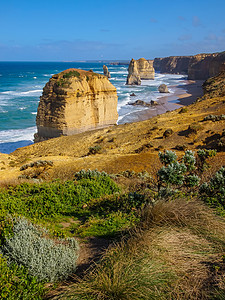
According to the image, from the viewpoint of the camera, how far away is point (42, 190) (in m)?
7.97

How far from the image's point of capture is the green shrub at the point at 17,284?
346 cm

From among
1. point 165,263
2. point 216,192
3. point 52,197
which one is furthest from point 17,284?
point 216,192

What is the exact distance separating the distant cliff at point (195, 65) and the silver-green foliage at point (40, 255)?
74039 mm

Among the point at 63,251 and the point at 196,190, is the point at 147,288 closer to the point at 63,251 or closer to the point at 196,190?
the point at 63,251

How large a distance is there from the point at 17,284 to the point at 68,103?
27.5 meters

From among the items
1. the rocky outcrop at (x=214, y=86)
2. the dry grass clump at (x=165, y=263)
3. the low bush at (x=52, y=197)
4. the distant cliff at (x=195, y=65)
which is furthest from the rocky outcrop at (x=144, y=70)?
the dry grass clump at (x=165, y=263)

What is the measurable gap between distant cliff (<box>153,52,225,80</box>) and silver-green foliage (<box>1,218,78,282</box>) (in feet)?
243

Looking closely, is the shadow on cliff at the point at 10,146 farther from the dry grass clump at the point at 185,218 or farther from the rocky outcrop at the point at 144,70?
the rocky outcrop at the point at 144,70

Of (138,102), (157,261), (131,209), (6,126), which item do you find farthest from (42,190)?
(138,102)

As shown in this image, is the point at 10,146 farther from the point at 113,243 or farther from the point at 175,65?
the point at 175,65

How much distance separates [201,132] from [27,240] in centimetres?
1920

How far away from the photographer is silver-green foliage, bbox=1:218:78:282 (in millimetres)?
3926

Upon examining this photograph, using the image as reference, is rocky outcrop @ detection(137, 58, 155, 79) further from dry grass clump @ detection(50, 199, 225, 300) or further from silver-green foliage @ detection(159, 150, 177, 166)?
dry grass clump @ detection(50, 199, 225, 300)

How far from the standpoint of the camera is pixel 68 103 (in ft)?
98.2
